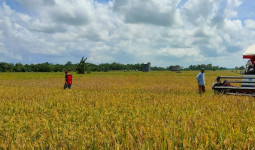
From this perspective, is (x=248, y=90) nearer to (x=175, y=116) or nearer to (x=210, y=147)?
(x=175, y=116)

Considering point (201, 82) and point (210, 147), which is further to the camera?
point (201, 82)

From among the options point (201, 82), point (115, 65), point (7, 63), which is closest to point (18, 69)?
point (7, 63)

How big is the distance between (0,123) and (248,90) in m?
10.6

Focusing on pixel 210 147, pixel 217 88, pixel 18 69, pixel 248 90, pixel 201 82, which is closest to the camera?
pixel 210 147

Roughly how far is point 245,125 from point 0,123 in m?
6.32

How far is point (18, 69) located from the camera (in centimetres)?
12369

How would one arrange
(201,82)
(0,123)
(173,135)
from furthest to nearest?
1. (201,82)
2. (0,123)
3. (173,135)

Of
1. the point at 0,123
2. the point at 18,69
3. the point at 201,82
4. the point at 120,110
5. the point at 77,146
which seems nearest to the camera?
the point at 77,146

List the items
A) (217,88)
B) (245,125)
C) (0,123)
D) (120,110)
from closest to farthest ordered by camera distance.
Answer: (245,125) → (0,123) → (120,110) → (217,88)

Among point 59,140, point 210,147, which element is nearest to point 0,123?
point 59,140

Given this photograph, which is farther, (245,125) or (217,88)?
(217,88)

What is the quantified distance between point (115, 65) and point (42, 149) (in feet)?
637

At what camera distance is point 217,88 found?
10.9 m

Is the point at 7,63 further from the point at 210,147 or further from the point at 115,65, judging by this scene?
the point at 210,147
